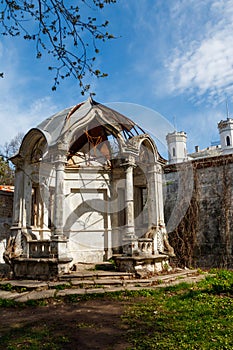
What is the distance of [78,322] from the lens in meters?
4.74

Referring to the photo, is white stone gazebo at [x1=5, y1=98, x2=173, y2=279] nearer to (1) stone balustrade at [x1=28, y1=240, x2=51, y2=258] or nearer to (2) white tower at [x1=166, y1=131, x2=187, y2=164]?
(1) stone balustrade at [x1=28, y1=240, x2=51, y2=258]

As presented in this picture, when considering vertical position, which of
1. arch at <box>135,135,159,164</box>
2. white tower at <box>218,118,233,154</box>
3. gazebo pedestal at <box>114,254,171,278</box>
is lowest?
gazebo pedestal at <box>114,254,171,278</box>

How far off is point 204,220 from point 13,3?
1118 centimetres

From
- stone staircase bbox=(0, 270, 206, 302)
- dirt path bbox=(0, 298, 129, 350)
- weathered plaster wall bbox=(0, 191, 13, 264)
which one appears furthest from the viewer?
weathered plaster wall bbox=(0, 191, 13, 264)

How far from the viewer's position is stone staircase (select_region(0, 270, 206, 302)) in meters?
6.65

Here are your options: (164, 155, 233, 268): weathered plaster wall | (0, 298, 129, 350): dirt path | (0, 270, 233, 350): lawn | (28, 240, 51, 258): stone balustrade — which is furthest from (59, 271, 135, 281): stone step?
(164, 155, 233, 268): weathered plaster wall

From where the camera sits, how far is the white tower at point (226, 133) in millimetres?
39062

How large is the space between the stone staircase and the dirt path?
24.6 inches

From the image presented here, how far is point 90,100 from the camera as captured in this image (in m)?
10.6

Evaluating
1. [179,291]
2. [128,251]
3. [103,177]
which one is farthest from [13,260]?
[179,291]

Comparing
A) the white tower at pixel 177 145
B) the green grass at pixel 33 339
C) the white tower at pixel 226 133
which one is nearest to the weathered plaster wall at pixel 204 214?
the green grass at pixel 33 339

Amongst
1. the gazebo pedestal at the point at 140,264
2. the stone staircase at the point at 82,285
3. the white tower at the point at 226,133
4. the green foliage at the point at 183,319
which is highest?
the white tower at the point at 226,133

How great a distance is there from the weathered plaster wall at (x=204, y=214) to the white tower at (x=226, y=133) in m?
27.7

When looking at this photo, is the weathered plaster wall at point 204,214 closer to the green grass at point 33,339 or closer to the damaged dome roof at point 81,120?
the damaged dome roof at point 81,120
